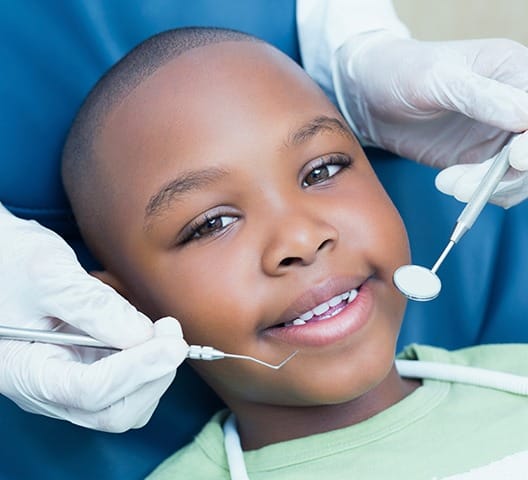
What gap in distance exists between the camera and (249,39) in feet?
4.18

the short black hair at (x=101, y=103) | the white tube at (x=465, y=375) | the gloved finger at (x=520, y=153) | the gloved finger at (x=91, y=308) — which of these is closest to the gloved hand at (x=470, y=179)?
the gloved finger at (x=520, y=153)

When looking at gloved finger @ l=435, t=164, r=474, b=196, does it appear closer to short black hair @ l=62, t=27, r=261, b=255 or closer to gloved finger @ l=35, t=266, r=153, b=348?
short black hair @ l=62, t=27, r=261, b=255

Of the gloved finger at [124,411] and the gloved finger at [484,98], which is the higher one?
the gloved finger at [484,98]

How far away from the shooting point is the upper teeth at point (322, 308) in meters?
1.08

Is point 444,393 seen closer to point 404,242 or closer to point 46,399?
point 404,242

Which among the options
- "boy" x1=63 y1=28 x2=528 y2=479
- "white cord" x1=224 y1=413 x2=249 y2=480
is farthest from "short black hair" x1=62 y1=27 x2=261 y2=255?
"white cord" x1=224 y1=413 x2=249 y2=480

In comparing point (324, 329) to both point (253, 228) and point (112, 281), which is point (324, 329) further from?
point (112, 281)

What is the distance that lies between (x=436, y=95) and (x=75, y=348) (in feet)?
2.17

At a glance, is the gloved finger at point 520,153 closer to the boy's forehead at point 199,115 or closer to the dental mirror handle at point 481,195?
the dental mirror handle at point 481,195

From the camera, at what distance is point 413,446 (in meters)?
1.15

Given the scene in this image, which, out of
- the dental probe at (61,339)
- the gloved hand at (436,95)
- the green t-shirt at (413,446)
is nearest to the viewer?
the dental probe at (61,339)

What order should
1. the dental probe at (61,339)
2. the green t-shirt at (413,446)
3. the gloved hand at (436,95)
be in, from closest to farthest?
the dental probe at (61,339), the green t-shirt at (413,446), the gloved hand at (436,95)

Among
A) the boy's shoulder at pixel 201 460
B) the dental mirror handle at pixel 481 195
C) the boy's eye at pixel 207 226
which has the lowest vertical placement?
the boy's shoulder at pixel 201 460

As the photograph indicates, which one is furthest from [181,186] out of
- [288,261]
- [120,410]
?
[120,410]
